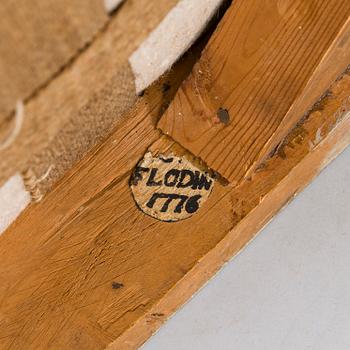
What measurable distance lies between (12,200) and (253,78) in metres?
0.36

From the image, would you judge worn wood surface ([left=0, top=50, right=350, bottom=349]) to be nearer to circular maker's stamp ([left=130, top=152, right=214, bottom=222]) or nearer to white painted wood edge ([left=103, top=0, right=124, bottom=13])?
circular maker's stamp ([left=130, top=152, right=214, bottom=222])

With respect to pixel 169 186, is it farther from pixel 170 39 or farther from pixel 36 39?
pixel 36 39

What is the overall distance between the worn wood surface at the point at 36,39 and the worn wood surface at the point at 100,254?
0.43 metres

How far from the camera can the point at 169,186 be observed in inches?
44.5

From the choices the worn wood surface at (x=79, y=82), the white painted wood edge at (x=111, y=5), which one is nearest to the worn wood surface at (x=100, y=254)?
the worn wood surface at (x=79, y=82)

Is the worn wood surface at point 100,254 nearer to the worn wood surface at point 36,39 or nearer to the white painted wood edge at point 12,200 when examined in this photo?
the white painted wood edge at point 12,200

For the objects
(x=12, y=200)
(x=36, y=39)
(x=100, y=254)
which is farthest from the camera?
(x=100, y=254)

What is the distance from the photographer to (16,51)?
641 millimetres

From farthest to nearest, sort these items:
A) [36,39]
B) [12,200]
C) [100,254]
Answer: [100,254], [12,200], [36,39]

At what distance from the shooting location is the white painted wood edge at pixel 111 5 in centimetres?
71

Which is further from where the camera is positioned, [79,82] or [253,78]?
[253,78]

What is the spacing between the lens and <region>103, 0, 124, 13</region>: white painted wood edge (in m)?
0.71

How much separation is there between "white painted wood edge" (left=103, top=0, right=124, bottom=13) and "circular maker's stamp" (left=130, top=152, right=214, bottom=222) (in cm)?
40

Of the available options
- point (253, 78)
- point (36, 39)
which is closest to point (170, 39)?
point (253, 78)
